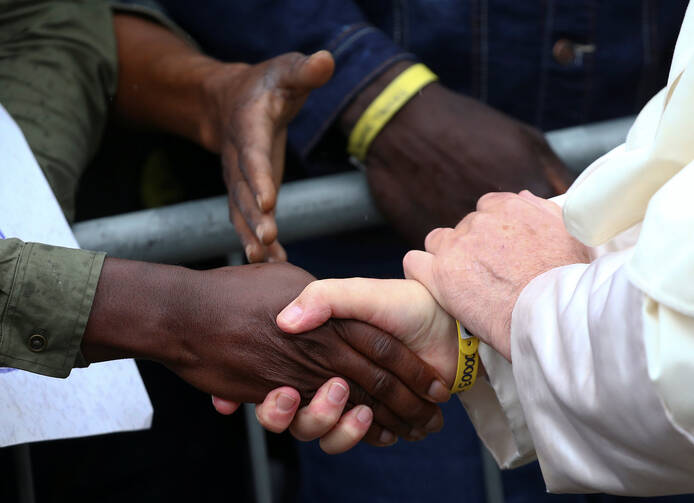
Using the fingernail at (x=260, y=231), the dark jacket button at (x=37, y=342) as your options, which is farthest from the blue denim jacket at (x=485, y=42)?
the dark jacket button at (x=37, y=342)

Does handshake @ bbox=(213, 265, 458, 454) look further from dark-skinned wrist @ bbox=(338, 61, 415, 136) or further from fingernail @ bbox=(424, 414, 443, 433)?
dark-skinned wrist @ bbox=(338, 61, 415, 136)

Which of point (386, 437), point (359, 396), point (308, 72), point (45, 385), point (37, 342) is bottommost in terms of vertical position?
point (386, 437)

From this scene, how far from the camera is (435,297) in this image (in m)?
1.25

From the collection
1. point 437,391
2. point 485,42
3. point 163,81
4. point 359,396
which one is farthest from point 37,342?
point 485,42

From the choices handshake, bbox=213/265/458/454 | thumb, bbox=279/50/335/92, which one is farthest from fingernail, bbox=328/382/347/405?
thumb, bbox=279/50/335/92

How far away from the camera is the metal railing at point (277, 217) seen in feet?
4.57

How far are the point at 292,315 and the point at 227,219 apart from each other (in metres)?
0.31

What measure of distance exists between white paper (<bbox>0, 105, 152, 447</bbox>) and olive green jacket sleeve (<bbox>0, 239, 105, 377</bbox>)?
72mm

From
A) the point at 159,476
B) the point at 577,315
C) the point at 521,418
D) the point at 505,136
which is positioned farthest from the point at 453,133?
the point at 159,476

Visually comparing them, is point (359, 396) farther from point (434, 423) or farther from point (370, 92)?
point (370, 92)

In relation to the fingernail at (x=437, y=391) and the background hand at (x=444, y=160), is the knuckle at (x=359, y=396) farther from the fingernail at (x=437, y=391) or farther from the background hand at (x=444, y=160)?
the background hand at (x=444, y=160)

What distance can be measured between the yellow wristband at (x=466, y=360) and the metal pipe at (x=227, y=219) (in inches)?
13.0

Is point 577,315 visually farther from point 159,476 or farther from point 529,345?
point 159,476

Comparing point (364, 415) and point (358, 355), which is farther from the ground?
point (358, 355)
